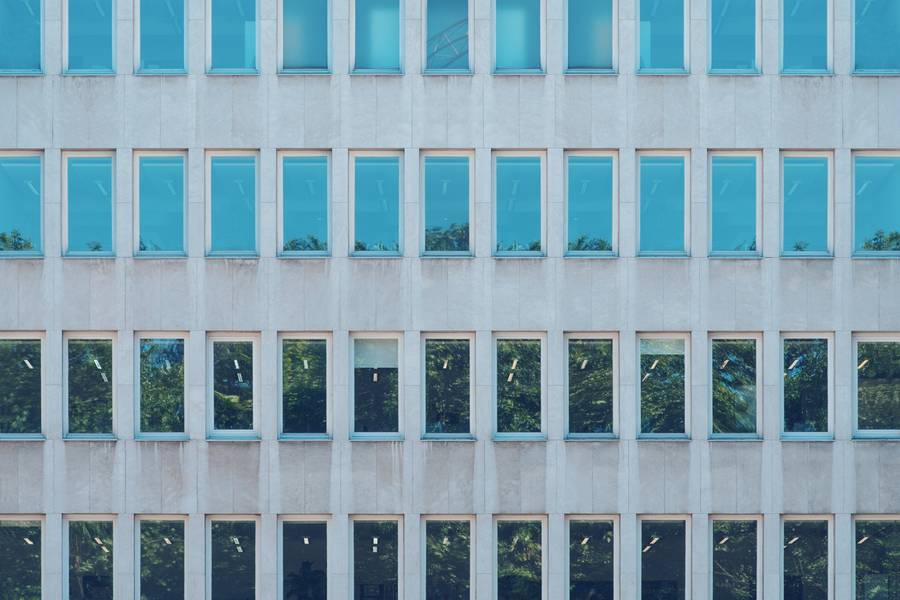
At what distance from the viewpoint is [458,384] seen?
60.0ft

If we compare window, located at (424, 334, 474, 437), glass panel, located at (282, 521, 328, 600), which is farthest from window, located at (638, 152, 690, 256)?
glass panel, located at (282, 521, 328, 600)

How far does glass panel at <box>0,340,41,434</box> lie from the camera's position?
1811 cm

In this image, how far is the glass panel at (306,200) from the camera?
717 inches

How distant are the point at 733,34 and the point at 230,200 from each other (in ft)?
35.3

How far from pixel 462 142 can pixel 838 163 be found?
7542mm

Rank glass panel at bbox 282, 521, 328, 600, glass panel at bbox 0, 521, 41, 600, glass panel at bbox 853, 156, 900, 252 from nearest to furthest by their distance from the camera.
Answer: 1. glass panel at bbox 0, 521, 41, 600
2. glass panel at bbox 282, 521, 328, 600
3. glass panel at bbox 853, 156, 900, 252

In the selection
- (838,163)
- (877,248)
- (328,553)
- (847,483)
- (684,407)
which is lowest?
(328,553)

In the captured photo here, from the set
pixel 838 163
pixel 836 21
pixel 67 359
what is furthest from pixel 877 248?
pixel 67 359

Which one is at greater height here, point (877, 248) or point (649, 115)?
point (649, 115)

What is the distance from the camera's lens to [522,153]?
18219 millimetres

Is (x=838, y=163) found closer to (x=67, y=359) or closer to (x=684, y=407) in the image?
(x=684, y=407)

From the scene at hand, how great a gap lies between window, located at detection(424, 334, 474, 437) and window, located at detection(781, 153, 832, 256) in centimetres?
692

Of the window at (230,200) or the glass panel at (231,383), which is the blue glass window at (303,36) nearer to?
the window at (230,200)

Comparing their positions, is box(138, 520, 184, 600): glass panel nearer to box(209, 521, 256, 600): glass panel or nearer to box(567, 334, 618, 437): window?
box(209, 521, 256, 600): glass panel
